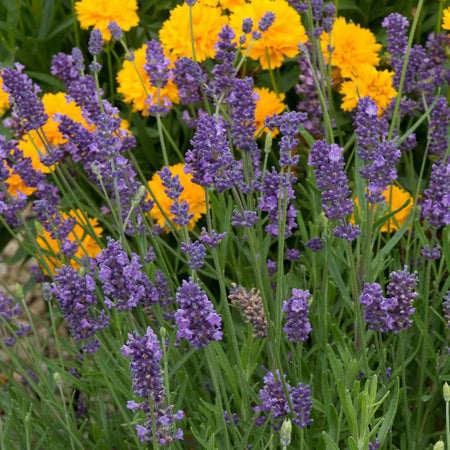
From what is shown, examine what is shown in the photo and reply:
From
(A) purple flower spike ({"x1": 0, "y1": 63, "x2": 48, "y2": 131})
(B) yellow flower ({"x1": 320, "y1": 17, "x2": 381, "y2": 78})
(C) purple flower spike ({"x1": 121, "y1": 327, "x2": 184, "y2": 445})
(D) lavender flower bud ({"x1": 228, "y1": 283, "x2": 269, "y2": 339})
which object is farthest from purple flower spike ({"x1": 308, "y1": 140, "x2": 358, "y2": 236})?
(B) yellow flower ({"x1": 320, "y1": 17, "x2": 381, "y2": 78})

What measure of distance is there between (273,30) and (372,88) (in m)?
0.41

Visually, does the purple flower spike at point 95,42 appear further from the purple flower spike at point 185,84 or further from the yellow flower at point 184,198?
the yellow flower at point 184,198

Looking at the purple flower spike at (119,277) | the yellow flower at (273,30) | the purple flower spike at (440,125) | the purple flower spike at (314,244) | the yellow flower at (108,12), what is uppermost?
the yellow flower at (108,12)

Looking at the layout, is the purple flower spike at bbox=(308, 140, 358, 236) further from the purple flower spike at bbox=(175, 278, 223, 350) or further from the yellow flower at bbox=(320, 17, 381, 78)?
the yellow flower at bbox=(320, 17, 381, 78)

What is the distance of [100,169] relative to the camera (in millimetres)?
1609

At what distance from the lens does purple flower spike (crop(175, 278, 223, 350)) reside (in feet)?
3.90

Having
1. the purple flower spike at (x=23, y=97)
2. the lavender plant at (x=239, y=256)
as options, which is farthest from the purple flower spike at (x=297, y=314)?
the purple flower spike at (x=23, y=97)

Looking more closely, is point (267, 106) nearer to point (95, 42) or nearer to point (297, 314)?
point (95, 42)

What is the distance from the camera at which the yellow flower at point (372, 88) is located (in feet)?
8.14

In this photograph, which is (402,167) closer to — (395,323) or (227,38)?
(227,38)

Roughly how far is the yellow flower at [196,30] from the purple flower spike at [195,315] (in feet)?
4.83

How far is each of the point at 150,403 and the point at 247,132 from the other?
0.70 metres

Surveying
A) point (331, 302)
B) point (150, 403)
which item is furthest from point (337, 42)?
point (150, 403)

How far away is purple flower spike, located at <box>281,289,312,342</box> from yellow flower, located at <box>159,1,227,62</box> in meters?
1.28
